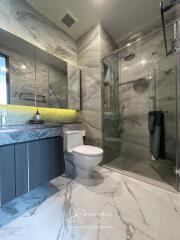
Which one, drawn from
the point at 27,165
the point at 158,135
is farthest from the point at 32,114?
the point at 158,135

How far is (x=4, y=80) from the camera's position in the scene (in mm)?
1660

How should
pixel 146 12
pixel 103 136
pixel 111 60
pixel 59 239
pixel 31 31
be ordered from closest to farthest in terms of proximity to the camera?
pixel 59 239 < pixel 31 31 < pixel 146 12 < pixel 103 136 < pixel 111 60

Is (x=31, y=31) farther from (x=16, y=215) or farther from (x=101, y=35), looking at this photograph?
(x=16, y=215)

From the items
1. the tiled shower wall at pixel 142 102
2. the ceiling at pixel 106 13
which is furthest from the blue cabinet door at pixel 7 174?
the ceiling at pixel 106 13

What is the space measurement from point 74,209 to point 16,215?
517 millimetres

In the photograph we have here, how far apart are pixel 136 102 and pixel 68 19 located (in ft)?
6.31

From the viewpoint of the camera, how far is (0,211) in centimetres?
125

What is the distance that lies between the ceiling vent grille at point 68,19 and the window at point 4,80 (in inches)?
49.1

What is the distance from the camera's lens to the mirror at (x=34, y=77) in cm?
166

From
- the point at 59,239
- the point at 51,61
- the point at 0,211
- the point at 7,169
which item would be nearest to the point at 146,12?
the point at 51,61

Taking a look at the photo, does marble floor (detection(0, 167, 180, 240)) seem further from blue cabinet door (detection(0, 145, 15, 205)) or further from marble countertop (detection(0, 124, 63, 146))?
marble countertop (detection(0, 124, 63, 146))

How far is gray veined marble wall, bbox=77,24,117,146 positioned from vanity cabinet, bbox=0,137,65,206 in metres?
0.97

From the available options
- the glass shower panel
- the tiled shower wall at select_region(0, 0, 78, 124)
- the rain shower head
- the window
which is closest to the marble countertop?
the window

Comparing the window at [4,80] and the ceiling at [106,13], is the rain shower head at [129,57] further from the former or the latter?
the window at [4,80]
